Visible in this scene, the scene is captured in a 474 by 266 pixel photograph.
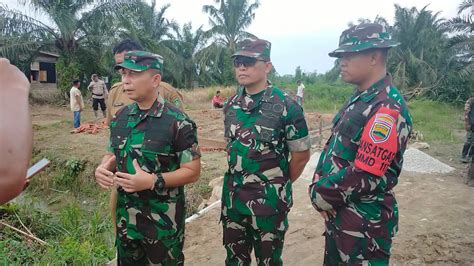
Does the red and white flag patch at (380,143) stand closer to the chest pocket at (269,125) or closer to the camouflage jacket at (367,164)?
the camouflage jacket at (367,164)

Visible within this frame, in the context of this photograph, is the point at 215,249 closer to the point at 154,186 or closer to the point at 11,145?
the point at 154,186

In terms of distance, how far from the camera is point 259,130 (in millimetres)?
2479

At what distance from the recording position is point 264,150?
2479mm

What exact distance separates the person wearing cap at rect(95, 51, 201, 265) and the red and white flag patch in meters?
0.96

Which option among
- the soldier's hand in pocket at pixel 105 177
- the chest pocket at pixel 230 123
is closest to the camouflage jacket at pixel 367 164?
the chest pocket at pixel 230 123

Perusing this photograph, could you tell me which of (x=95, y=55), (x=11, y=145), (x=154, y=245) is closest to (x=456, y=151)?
(x=154, y=245)

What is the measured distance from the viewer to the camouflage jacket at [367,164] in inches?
72.4

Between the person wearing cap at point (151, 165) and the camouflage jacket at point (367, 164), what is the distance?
797mm

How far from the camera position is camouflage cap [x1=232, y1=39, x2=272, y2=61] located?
256cm

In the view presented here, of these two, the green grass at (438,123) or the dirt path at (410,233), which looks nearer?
the dirt path at (410,233)

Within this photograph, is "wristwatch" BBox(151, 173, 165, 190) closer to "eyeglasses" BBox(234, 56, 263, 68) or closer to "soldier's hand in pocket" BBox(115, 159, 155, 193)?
"soldier's hand in pocket" BBox(115, 159, 155, 193)

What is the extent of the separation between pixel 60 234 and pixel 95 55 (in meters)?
15.7

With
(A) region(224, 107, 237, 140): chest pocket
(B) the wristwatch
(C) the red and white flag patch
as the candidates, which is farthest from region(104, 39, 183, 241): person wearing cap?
(C) the red and white flag patch

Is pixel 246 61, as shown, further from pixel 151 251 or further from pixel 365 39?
pixel 151 251
